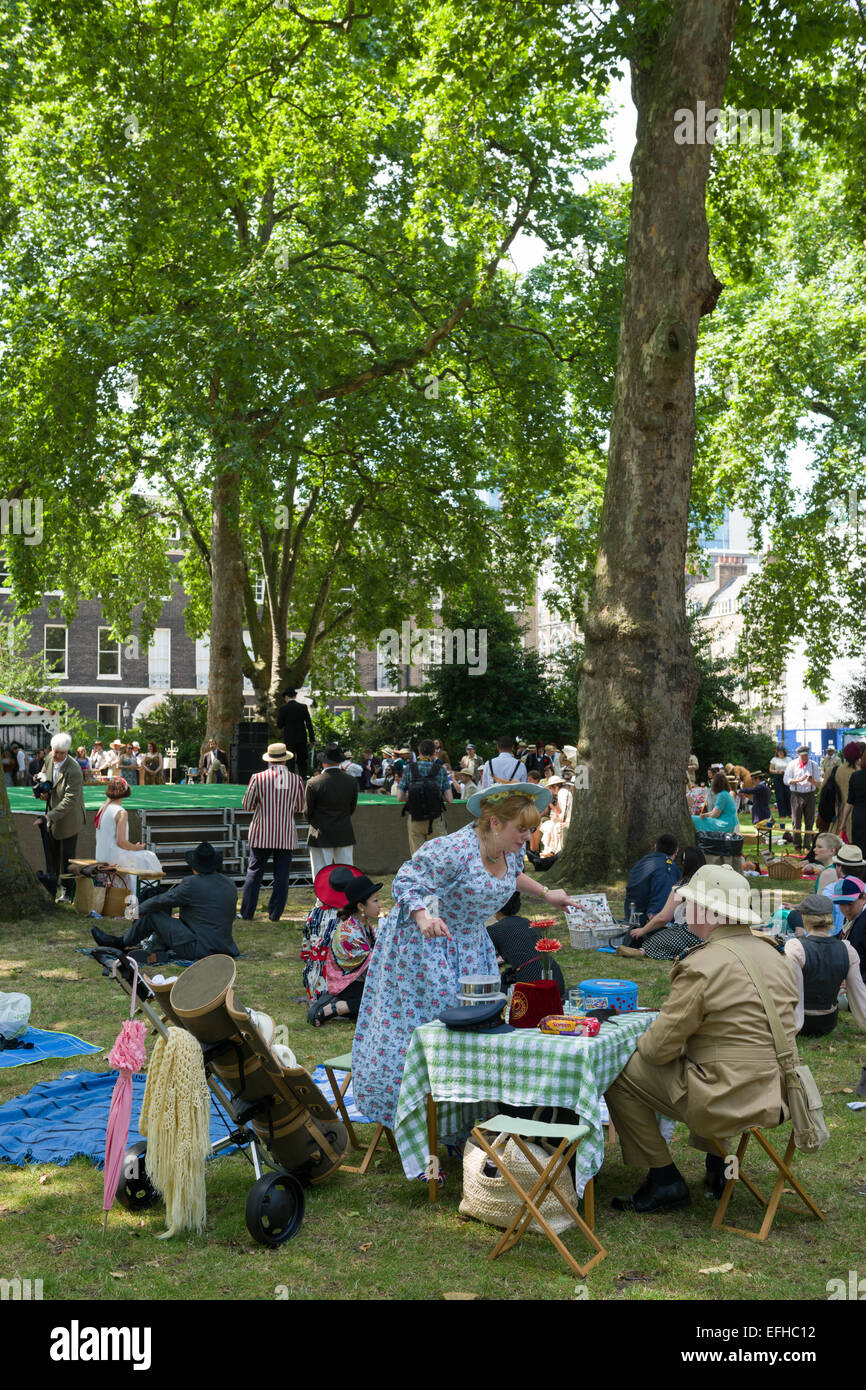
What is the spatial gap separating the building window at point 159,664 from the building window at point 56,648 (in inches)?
143

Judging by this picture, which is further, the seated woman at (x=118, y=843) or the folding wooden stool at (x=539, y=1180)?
the seated woman at (x=118, y=843)

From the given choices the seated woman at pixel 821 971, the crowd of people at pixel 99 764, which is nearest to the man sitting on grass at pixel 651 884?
the seated woman at pixel 821 971

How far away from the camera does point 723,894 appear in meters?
5.01

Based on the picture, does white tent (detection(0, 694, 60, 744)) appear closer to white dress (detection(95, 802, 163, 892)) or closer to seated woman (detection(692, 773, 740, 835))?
white dress (detection(95, 802, 163, 892))

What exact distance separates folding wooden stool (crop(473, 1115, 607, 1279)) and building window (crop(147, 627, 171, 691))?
52523 mm

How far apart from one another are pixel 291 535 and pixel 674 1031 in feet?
89.1

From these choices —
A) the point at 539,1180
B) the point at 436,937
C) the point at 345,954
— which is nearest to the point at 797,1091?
the point at 539,1180

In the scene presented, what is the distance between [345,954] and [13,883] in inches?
228

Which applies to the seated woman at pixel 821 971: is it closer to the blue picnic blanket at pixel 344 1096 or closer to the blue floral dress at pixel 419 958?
the blue picnic blanket at pixel 344 1096

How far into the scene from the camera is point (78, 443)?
73.0 feet

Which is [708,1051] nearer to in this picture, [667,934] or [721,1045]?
[721,1045]

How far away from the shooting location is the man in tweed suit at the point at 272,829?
13000 mm

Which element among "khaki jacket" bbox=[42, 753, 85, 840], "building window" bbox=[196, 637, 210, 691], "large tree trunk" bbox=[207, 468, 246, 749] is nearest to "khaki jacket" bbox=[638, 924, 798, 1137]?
"khaki jacket" bbox=[42, 753, 85, 840]
